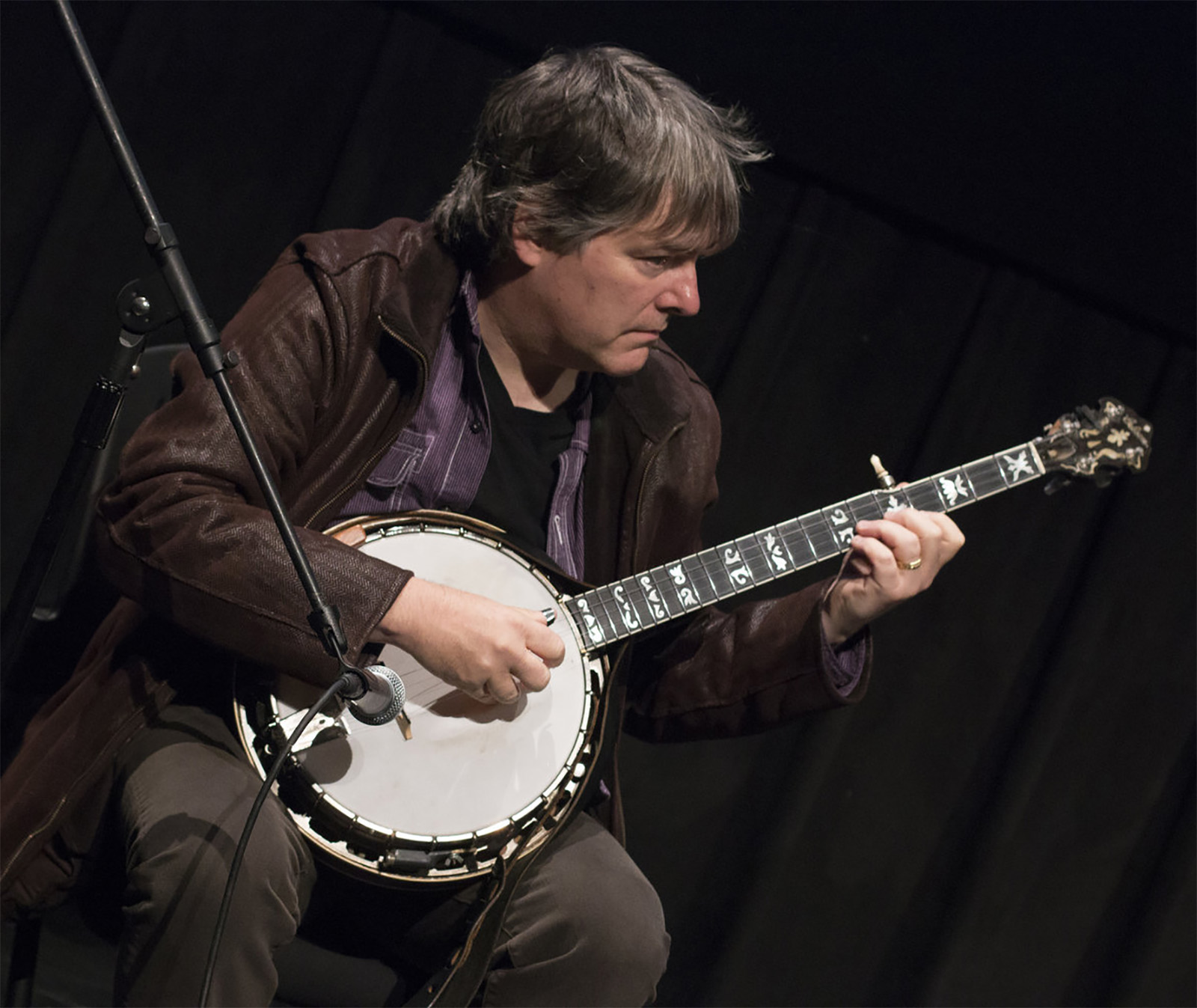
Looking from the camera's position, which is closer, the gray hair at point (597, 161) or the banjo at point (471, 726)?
the banjo at point (471, 726)

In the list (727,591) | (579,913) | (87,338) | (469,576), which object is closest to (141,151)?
(87,338)

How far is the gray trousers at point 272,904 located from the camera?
1.27 m

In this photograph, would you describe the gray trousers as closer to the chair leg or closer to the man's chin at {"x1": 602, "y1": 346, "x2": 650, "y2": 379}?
the chair leg

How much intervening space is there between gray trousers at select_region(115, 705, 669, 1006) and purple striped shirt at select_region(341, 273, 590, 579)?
1.33 feet

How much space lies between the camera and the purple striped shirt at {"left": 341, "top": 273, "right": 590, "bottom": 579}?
167cm

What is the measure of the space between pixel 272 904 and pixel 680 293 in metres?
1.00

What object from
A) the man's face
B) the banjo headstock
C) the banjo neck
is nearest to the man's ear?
the man's face

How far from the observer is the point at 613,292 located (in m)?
1.69

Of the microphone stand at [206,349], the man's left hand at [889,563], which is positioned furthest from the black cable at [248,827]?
the man's left hand at [889,563]

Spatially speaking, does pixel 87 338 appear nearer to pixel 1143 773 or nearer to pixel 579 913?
pixel 579 913

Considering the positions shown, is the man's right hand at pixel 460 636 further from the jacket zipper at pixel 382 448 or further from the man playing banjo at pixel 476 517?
the jacket zipper at pixel 382 448

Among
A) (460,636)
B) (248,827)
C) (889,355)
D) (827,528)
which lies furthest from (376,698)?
(889,355)

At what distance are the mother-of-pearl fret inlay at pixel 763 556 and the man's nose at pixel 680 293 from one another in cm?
37

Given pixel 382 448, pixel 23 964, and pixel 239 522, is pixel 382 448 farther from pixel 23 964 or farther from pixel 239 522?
pixel 23 964
